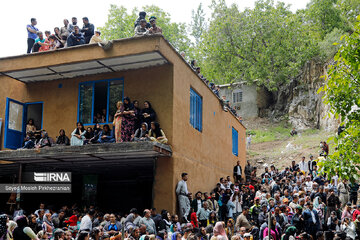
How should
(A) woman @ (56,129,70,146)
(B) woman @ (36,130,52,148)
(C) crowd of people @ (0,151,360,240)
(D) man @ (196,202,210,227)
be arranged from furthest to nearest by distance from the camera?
1. (A) woman @ (56,129,70,146)
2. (B) woman @ (36,130,52,148)
3. (D) man @ (196,202,210,227)
4. (C) crowd of people @ (0,151,360,240)

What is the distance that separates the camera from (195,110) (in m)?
17.7

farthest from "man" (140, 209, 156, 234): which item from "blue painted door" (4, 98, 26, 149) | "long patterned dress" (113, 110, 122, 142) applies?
"blue painted door" (4, 98, 26, 149)

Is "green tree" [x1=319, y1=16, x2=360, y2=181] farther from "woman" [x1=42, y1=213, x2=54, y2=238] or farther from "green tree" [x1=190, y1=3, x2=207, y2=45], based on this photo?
"green tree" [x1=190, y1=3, x2=207, y2=45]

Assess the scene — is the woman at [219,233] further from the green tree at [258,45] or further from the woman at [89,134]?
the green tree at [258,45]

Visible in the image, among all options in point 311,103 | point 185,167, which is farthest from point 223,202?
point 311,103

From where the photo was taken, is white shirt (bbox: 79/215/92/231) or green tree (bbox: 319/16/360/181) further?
white shirt (bbox: 79/215/92/231)

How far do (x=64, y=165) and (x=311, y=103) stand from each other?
2839 centimetres

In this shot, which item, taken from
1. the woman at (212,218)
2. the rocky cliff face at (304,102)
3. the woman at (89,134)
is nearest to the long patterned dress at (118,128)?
the woman at (89,134)

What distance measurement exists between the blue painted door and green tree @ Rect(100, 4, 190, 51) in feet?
91.4

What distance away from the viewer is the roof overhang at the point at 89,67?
15062mm

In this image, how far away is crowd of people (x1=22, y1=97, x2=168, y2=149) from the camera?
47.8 feet

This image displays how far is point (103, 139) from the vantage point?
14766mm

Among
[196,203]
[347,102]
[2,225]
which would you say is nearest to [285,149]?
[196,203]

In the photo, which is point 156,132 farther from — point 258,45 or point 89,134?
point 258,45
